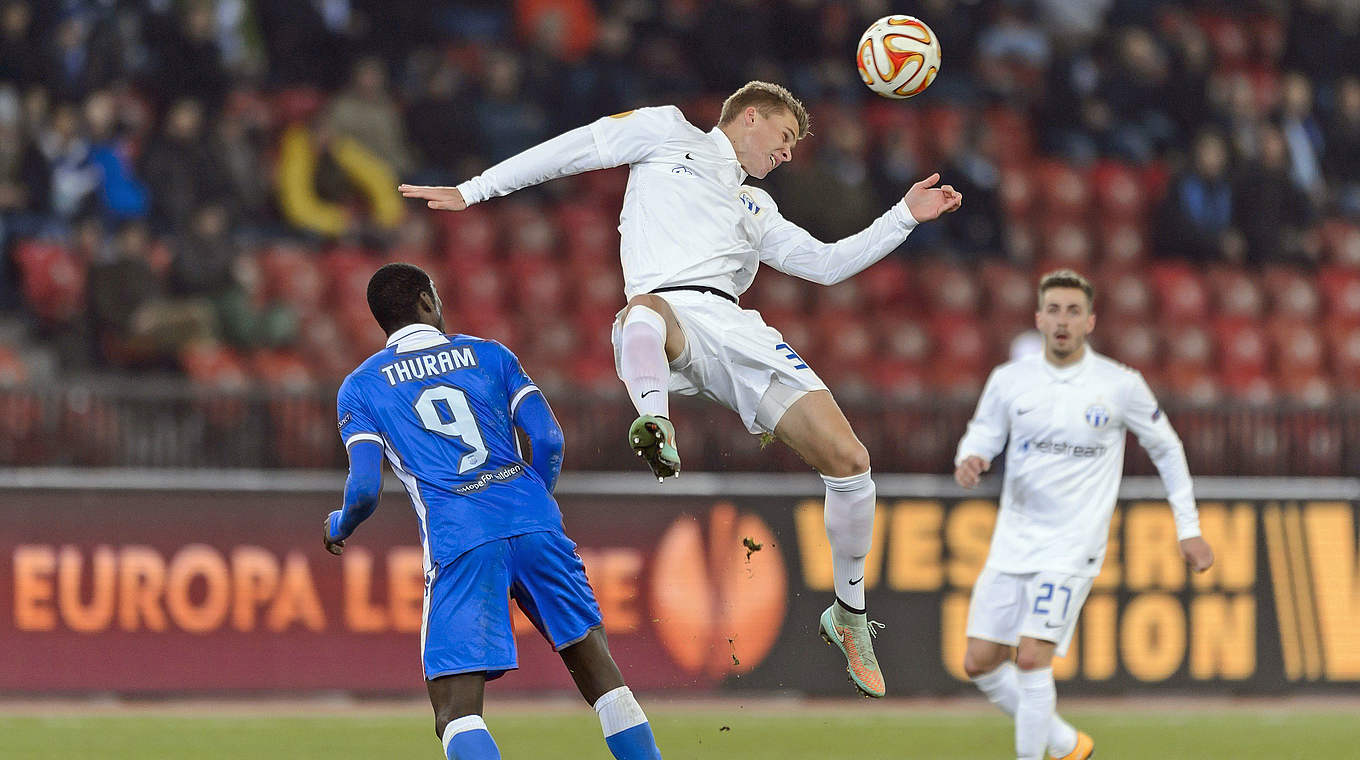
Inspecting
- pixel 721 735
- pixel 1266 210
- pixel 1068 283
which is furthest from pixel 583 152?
pixel 1266 210

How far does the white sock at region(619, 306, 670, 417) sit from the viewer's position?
22.2ft

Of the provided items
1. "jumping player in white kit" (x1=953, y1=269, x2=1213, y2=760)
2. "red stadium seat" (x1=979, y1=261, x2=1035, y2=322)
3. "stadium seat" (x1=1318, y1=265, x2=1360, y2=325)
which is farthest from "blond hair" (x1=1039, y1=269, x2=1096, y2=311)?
"stadium seat" (x1=1318, y1=265, x2=1360, y2=325)

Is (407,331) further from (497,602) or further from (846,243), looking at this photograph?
(846,243)

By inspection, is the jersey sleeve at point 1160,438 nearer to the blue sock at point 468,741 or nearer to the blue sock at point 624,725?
the blue sock at point 624,725

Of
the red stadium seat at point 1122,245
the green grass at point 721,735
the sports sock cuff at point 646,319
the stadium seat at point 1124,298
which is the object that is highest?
the red stadium seat at point 1122,245

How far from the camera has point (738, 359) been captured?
7.15 metres

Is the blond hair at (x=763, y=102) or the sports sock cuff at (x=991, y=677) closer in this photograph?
the blond hair at (x=763, y=102)

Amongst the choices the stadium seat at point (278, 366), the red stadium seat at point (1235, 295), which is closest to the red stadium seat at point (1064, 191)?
the red stadium seat at point (1235, 295)

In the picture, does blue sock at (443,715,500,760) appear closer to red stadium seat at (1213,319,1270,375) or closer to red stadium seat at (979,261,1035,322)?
red stadium seat at (979,261,1035,322)

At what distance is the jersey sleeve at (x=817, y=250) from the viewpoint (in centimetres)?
754

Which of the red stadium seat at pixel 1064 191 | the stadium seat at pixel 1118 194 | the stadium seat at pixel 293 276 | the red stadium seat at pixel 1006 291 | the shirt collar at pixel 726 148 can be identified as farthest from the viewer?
the stadium seat at pixel 1118 194

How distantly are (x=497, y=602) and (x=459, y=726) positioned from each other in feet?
1.40

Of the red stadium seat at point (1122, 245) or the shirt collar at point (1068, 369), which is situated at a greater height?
the red stadium seat at point (1122, 245)

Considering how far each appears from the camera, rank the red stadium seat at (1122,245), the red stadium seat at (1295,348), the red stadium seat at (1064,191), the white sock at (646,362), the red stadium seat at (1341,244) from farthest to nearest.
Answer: the red stadium seat at (1341,244)
the red stadium seat at (1064,191)
the red stadium seat at (1122,245)
the red stadium seat at (1295,348)
the white sock at (646,362)
